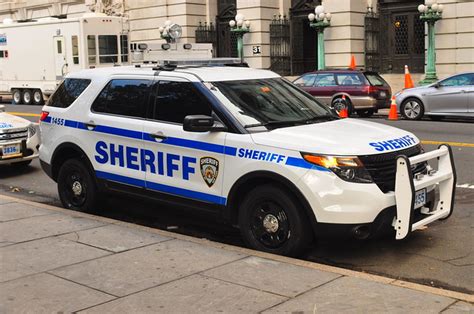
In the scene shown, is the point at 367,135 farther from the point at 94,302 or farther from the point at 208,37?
the point at 208,37

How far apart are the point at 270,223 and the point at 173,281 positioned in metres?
1.29

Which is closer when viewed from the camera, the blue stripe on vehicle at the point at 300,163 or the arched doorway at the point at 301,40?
the blue stripe on vehicle at the point at 300,163

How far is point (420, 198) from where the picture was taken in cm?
577

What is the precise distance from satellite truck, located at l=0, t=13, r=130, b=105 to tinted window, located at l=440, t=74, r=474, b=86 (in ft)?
47.8

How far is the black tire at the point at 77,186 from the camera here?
755 cm

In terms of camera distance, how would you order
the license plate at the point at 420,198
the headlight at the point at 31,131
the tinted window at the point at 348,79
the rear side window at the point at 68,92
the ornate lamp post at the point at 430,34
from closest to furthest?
the license plate at the point at 420,198 < the rear side window at the point at 68,92 < the headlight at the point at 31,131 < the tinted window at the point at 348,79 < the ornate lamp post at the point at 430,34

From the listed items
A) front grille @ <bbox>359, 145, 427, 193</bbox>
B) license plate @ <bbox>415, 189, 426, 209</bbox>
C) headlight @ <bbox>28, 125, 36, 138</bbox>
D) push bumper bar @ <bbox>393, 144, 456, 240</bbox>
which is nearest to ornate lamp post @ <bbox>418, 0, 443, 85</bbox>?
headlight @ <bbox>28, 125, 36, 138</bbox>

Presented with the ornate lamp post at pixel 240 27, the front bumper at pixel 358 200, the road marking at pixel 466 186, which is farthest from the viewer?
the ornate lamp post at pixel 240 27

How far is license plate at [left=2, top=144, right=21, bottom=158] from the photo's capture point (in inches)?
428

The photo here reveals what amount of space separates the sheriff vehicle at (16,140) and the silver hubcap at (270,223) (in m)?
6.61

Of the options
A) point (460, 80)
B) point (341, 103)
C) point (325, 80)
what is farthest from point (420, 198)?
point (325, 80)

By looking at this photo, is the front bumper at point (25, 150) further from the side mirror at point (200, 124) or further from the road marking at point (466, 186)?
the road marking at point (466, 186)

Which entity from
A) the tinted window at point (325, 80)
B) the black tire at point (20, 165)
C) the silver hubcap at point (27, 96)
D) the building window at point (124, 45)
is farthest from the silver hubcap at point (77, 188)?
the silver hubcap at point (27, 96)

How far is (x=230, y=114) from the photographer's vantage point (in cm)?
609
